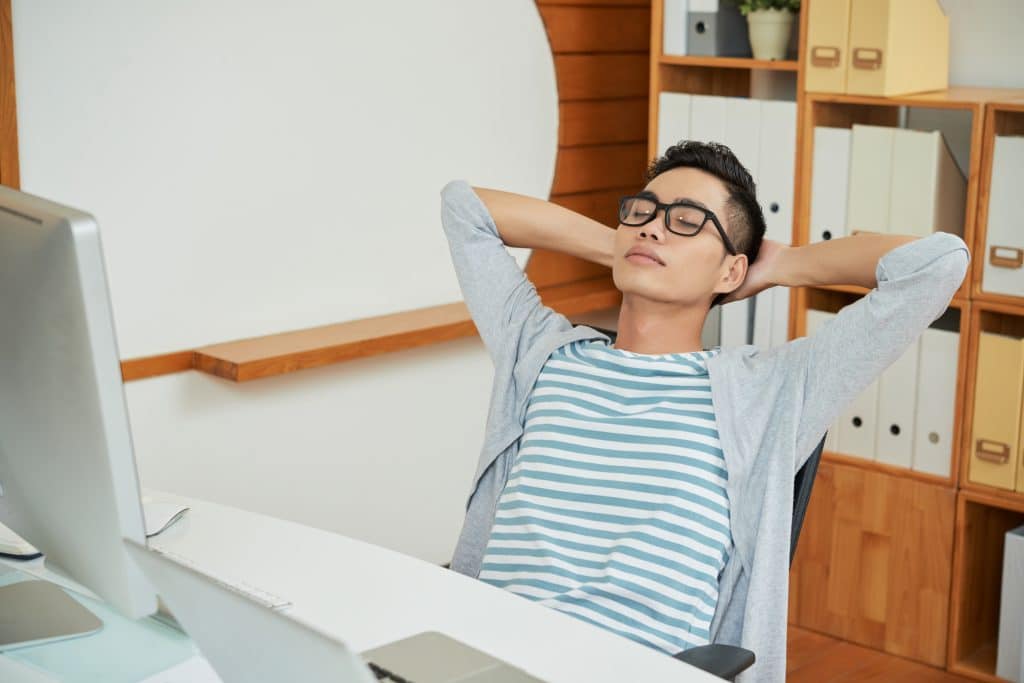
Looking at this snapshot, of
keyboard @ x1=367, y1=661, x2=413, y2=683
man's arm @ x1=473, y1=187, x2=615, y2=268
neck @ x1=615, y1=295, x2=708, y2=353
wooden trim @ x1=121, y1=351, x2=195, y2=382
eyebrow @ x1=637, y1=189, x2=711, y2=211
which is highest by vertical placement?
eyebrow @ x1=637, y1=189, x2=711, y2=211

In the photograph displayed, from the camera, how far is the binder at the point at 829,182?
296cm

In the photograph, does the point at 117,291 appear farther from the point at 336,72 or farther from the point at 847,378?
the point at 847,378

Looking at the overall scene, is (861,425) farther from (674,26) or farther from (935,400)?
(674,26)

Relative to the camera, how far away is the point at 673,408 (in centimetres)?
178

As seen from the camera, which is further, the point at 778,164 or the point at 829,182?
the point at 778,164

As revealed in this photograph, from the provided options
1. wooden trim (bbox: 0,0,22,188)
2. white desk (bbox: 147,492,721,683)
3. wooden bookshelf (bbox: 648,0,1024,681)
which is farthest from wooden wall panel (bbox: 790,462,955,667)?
wooden trim (bbox: 0,0,22,188)

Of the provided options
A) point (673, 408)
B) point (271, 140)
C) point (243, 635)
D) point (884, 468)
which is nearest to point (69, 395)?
point (243, 635)

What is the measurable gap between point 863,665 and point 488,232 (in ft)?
5.03

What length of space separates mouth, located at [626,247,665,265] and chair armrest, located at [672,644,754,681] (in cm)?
58

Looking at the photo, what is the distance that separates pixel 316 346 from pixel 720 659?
1.63 metres

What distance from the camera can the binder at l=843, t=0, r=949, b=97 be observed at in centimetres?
284

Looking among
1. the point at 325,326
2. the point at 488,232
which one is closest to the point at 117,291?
the point at 325,326

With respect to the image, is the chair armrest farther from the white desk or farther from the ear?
the ear

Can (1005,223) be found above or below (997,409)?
above
